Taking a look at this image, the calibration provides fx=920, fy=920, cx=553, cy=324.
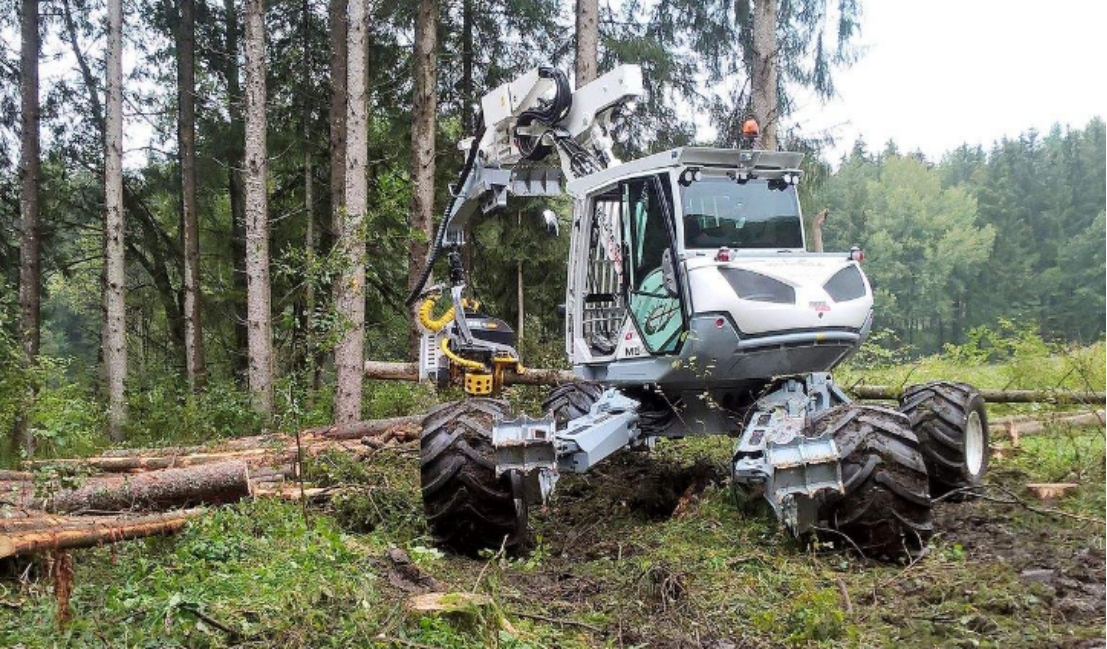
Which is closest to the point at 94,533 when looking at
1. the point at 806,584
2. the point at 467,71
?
the point at 806,584

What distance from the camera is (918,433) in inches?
273

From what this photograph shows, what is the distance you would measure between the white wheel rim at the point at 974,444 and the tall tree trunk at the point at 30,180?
543 inches

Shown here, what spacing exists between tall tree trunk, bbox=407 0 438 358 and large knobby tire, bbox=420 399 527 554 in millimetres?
7880

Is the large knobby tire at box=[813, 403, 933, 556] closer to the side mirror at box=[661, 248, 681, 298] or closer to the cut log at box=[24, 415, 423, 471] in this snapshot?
the side mirror at box=[661, 248, 681, 298]

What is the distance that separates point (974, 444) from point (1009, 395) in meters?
3.10

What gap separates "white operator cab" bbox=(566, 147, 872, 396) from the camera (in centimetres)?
598

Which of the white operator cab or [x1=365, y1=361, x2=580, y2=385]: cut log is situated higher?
the white operator cab

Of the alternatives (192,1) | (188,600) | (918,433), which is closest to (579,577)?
(188,600)

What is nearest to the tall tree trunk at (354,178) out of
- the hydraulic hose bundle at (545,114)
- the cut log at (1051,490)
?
the hydraulic hose bundle at (545,114)

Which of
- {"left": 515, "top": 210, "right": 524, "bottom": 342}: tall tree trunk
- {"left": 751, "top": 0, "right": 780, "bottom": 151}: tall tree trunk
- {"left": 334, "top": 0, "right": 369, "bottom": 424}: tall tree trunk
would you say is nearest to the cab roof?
{"left": 334, "top": 0, "right": 369, "bottom": 424}: tall tree trunk

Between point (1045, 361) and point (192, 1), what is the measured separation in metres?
16.1

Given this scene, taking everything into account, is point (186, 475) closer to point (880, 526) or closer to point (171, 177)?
point (880, 526)

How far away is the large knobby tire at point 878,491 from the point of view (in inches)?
203

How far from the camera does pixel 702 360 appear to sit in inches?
239
